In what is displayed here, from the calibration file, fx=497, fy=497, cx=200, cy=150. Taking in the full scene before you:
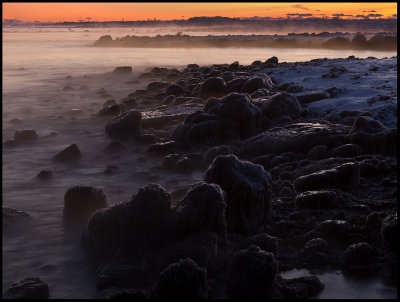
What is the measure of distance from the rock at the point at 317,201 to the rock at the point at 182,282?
272 cm

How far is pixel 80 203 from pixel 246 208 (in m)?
2.31

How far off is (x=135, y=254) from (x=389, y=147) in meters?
5.66

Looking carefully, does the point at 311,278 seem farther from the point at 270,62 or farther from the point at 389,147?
the point at 270,62

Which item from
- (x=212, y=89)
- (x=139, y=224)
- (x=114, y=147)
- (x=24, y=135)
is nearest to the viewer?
(x=139, y=224)

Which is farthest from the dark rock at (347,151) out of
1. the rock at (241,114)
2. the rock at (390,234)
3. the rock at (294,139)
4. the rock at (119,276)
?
the rock at (119,276)

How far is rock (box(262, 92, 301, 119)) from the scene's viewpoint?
39.4ft

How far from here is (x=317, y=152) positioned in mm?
9195

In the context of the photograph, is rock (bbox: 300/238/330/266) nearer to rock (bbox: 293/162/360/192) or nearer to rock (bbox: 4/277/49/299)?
rock (bbox: 293/162/360/192)

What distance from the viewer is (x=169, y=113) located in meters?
13.9

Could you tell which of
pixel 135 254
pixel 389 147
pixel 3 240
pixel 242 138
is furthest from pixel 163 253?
pixel 242 138

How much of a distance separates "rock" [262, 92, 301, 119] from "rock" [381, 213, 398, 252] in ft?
21.6

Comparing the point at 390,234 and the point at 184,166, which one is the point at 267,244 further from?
the point at 184,166

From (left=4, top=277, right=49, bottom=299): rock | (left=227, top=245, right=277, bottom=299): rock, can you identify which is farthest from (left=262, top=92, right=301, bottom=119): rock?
(left=4, top=277, right=49, bottom=299): rock

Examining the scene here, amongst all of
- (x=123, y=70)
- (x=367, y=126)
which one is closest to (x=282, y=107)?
(x=367, y=126)
